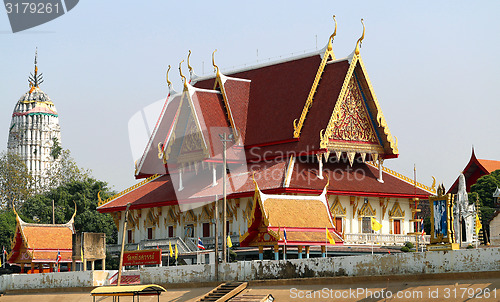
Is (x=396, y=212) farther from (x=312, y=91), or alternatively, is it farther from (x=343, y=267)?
(x=343, y=267)

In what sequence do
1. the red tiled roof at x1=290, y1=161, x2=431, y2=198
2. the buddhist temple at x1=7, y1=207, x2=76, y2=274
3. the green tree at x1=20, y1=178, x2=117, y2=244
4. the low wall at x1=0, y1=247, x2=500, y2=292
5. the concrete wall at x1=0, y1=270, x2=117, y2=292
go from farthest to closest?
the green tree at x1=20, y1=178, x2=117, y2=244, the buddhist temple at x1=7, y1=207, x2=76, y2=274, the red tiled roof at x1=290, y1=161, x2=431, y2=198, the concrete wall at x1=0, y1=270, x2=117, y2=292, the low wall at x1=0, y1=247, x2=500, y2=292

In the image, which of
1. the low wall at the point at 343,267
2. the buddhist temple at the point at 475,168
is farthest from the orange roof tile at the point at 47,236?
the buddhist temple at the point at 475,168

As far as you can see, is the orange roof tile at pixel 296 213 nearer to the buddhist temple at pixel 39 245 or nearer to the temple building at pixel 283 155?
the temple building at pixel 283 155

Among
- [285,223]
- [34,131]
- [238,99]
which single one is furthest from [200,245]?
[34,131]

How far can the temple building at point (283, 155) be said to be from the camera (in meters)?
42.3

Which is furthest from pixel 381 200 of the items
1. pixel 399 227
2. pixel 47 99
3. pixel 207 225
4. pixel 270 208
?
pixel 47 99

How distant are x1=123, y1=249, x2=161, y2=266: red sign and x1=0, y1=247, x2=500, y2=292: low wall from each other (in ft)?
1.60

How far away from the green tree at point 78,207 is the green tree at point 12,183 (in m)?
14.4

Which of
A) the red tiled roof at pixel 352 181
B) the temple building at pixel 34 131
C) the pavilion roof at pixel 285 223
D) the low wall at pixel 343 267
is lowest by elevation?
the low wall at pixel 343 267

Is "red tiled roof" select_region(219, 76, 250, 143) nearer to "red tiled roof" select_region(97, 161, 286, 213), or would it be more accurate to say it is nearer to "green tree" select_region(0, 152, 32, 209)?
"red tiled roof" select_region(97, 161, 286, 213)

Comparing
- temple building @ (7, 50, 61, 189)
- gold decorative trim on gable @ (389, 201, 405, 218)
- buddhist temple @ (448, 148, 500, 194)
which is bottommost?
gold decorative trim on gable @ (389, 201, 405, 218)

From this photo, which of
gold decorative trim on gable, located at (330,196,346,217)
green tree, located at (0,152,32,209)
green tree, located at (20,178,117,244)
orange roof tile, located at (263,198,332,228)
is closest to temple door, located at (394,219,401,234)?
gold decorative trim on gable, located at (330,196,346,217)

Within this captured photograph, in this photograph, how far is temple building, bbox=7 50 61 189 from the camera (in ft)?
377

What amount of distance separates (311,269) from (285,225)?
15.8 ft
